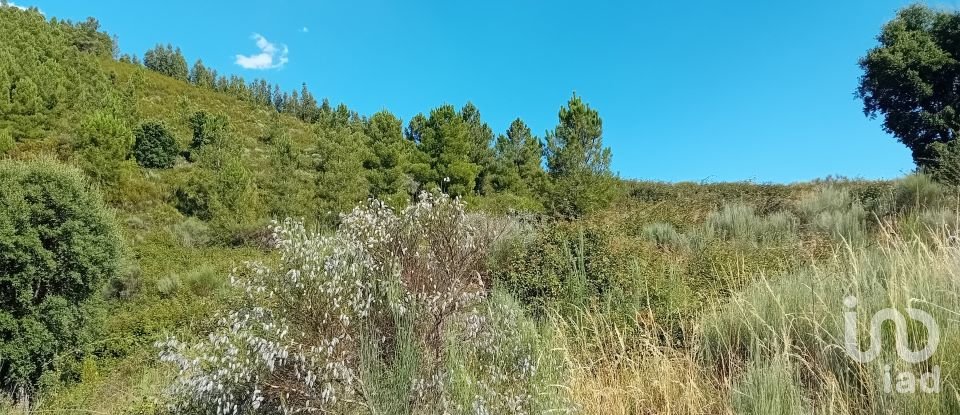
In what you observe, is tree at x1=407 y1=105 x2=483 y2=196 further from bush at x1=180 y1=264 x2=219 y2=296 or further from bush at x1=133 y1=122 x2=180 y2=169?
bush at x1=133 y1=122 x2=180 y2=169

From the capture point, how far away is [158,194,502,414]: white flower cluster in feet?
8.87

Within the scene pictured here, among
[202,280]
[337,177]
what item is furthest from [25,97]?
[202,280]

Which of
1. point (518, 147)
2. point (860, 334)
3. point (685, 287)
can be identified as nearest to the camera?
point (860, 334)

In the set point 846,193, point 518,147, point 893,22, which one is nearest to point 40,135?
point 518,147

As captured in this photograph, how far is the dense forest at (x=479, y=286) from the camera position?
2.68 meters

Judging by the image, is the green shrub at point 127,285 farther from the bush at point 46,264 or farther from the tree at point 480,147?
the tree at point 480,147

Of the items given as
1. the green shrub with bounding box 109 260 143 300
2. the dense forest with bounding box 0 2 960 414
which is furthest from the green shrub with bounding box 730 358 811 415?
the green shrub with bounding box 109 260 143 300

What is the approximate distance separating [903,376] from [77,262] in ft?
38.2

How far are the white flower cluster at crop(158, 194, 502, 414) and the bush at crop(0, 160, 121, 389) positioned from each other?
25.8ft

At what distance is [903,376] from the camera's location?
2070 mm

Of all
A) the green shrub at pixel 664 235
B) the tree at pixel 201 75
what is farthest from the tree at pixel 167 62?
the green shrub at pixel 664 235

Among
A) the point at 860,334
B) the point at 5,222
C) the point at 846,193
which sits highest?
the point at 846,193

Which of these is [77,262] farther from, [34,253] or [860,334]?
[860,334]

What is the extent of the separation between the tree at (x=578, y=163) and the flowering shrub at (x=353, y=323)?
41.2ft
